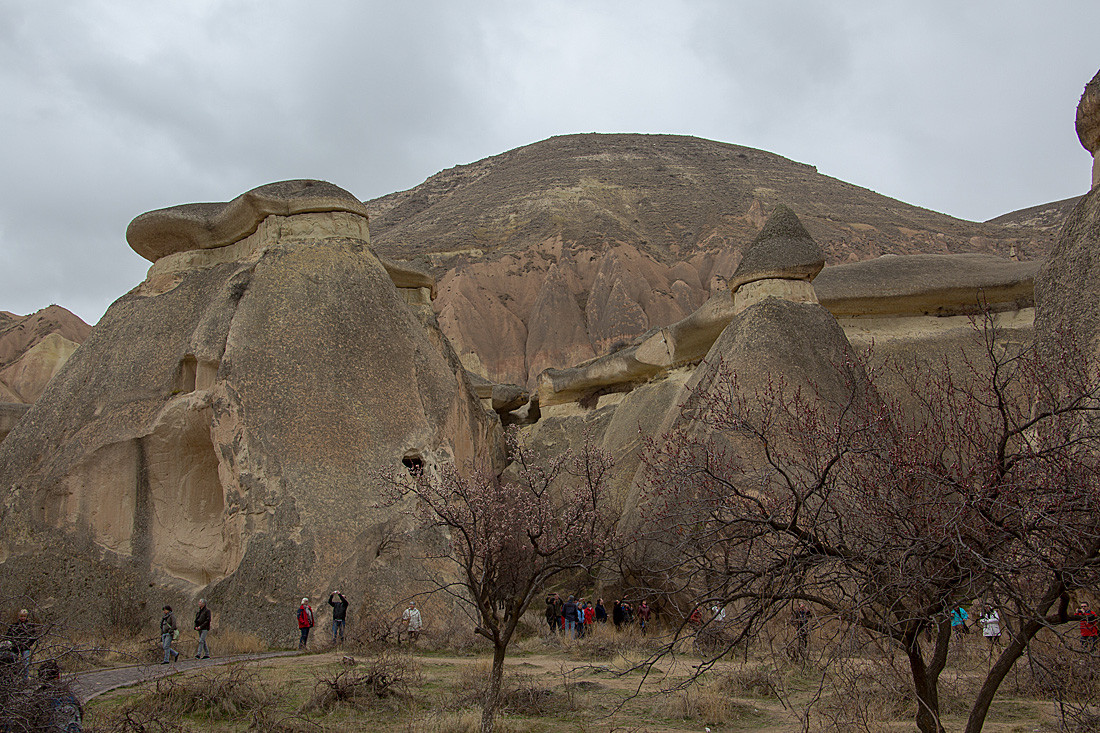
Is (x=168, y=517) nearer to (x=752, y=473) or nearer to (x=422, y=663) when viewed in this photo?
(x=422, y=663)

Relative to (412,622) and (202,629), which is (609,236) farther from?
(202,629)

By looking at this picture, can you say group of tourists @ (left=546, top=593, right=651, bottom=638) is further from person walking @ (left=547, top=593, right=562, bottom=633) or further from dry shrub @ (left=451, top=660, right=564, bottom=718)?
dry shrub @ (left=451, top=660, right=564, bottom=718)

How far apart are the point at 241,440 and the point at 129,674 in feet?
10.9

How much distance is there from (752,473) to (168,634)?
6.76 meters

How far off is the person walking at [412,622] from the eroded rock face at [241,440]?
0.37 metres

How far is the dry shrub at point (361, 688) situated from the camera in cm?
646

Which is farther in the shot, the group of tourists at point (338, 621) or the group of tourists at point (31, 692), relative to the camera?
the group of tourists at point (338, 621)

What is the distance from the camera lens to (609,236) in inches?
1630

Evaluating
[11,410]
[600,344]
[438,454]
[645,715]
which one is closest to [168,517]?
[438,454]

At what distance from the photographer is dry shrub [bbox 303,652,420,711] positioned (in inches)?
254

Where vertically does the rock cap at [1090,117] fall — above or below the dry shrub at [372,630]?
above

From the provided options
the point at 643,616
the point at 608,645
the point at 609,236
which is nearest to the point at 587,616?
the point at 643,616

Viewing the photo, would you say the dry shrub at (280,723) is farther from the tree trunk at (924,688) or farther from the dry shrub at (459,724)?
the tree trunk at (924,688)

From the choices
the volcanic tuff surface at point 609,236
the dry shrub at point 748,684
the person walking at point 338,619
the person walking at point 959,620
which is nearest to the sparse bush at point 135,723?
the person walking at point 338,619
